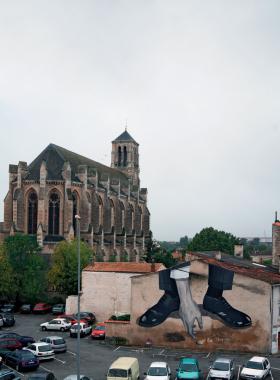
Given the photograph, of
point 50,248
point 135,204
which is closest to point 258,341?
point 50,248

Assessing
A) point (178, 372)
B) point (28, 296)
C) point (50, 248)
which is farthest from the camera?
point (50, 248)

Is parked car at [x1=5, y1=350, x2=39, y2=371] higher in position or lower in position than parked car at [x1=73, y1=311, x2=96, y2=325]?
higher

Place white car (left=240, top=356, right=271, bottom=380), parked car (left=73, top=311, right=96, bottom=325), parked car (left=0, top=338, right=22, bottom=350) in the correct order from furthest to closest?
parked car (left=73, top=311, right=96, bottom=325)
parked car (left=0, top=338, right=22, bottom=350)
white car (left=240, top=356, right=271, bottom=380)

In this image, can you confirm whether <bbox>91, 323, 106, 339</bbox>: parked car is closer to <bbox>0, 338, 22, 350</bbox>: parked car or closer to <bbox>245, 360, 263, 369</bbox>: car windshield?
<bbox>0, 338, 22, 350</bbox>: parked car

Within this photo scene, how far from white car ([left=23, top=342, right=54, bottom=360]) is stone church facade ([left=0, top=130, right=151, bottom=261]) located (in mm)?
43623

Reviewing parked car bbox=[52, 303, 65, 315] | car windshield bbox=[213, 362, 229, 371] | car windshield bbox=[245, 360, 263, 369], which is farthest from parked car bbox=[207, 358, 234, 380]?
parked car bbox=[52, 303, 65, 315]

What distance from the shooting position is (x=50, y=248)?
8269 cm

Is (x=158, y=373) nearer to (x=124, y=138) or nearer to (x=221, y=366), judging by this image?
(x=221, y=366)

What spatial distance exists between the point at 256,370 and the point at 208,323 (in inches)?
407

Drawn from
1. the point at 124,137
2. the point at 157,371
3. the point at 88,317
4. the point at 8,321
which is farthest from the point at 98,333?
the point at 124,137

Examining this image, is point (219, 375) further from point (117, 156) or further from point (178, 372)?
point (117, 156)

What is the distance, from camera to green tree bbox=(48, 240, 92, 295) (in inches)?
2646

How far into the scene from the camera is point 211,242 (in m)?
113

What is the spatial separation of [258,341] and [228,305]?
344 cm
